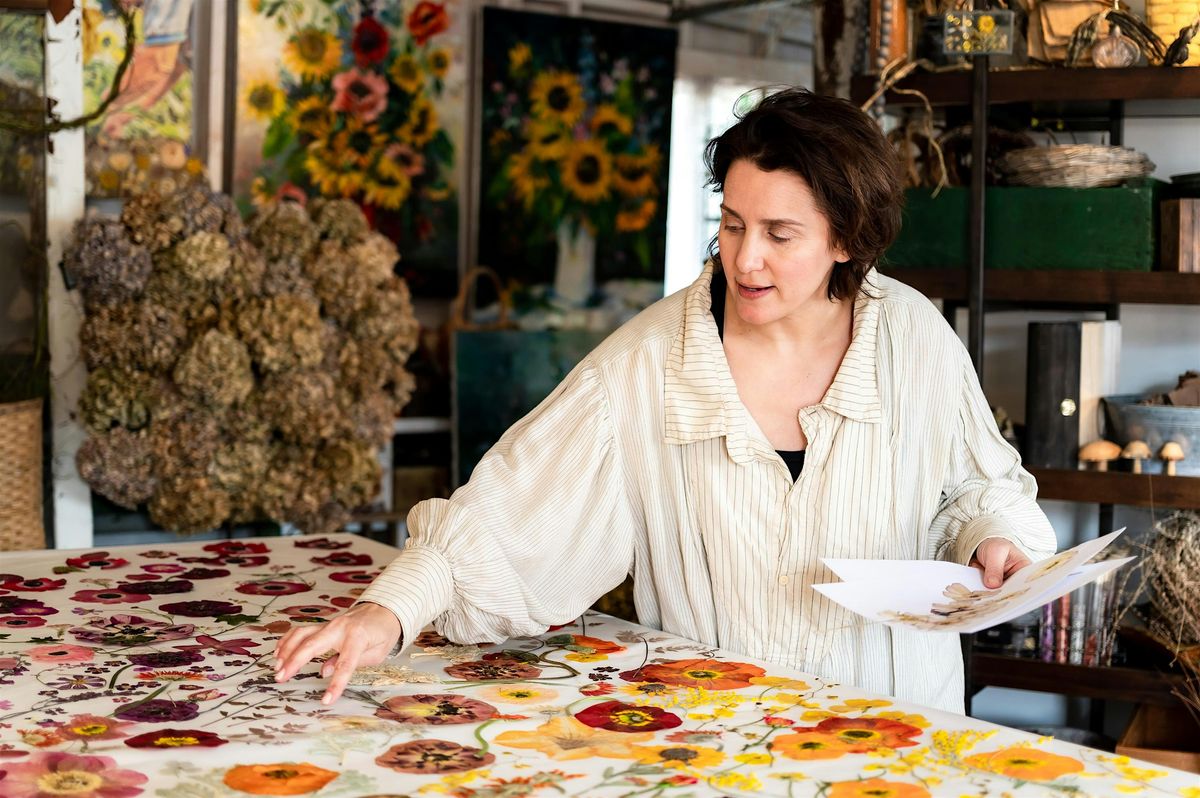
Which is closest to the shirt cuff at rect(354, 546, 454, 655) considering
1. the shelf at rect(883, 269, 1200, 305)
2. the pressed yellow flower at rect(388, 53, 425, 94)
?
the shelf at rect(883, 269, 1200, 305)

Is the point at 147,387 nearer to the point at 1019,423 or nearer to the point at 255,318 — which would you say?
the point at 255,318

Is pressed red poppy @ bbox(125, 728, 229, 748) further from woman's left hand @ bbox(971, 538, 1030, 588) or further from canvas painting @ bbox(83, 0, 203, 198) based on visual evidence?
canvas painting @ bbox(83, 0, 203, 198)

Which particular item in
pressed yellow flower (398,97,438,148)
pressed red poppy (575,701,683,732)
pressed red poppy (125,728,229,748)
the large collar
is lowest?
pressed red poppy (125,728,229,748)

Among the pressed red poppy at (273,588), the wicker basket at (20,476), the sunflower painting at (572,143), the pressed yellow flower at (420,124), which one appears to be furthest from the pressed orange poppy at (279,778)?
the sunflower painting at (572,143)

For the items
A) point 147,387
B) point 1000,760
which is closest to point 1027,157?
point 1000,760

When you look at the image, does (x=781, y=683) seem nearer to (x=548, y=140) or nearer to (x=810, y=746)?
(x=810, y=746)

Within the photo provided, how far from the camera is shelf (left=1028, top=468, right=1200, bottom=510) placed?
112 inches

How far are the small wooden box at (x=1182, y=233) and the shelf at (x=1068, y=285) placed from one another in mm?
36

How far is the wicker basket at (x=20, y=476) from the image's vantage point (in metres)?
3.48

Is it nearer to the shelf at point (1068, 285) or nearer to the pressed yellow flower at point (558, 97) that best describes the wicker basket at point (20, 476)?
the pressed yellow flower at point (558, 97)

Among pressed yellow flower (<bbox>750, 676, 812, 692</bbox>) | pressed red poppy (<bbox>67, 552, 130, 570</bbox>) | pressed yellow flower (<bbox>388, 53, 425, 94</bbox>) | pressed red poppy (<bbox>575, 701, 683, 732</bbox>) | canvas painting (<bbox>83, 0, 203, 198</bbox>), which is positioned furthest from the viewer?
pressed yellow flower (<bbox>388, 53, 425, 94</bbox>)

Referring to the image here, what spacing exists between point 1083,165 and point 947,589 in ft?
5.07

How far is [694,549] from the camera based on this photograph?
1930mm

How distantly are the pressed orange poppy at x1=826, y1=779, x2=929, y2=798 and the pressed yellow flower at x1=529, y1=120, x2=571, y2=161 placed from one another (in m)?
3.83
